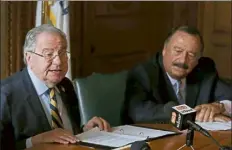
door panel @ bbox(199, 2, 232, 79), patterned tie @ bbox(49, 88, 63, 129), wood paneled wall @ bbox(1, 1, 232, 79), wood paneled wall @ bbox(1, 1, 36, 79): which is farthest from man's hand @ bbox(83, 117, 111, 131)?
door panel @ bbox(199, 2, 232, 79)

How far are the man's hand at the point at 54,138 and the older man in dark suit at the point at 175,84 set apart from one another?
0.66 m

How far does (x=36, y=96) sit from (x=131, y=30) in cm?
275

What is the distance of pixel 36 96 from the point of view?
238cm

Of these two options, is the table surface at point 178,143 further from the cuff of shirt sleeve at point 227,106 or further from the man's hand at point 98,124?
the cuff of shirt sleeve at point 227,106

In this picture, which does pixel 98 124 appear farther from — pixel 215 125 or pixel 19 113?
pixel 215 125

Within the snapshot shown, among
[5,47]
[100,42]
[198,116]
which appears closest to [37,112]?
[198,116]

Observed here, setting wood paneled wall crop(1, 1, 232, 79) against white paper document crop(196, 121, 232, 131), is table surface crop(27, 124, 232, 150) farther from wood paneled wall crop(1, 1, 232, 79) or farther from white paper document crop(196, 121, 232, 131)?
wood paneled wall crop(1, 1, 232, 79)

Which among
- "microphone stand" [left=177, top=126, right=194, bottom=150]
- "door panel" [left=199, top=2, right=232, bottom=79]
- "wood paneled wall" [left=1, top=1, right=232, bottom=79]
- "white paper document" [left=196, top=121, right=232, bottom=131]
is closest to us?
"microphone stand" [left=177, top=126, right=194, bottom=150]

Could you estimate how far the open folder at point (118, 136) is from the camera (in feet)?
7.20

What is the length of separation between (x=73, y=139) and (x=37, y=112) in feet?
0.79

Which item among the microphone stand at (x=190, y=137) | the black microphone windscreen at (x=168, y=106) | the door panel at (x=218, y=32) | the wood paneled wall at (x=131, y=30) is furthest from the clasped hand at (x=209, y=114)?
the door panel at (x=218, y=32)

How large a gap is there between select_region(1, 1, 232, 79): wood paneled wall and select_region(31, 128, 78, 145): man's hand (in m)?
2.22

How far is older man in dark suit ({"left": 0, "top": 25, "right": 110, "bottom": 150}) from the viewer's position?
2276 mm

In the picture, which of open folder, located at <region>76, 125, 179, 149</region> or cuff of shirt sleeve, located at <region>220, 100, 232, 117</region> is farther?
cuff of shirt sleeve, located at <region>220, 100, 232, 117</region>
